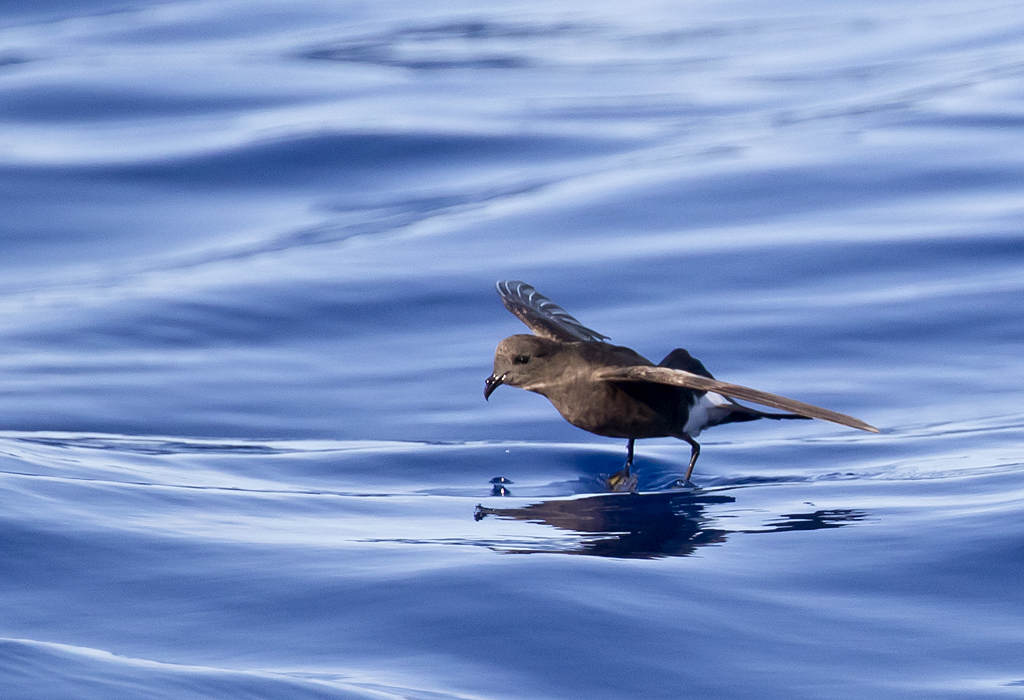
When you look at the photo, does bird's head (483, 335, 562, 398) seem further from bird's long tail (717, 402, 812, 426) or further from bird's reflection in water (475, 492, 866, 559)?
bird's long tail (717, 402, 812, 426)

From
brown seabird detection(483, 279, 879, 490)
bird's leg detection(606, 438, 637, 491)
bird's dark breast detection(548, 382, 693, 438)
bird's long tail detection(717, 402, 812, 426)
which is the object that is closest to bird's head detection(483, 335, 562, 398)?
brown seabird detection(483, 279, 879, 490)

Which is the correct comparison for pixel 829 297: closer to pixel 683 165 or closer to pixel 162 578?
pixel 683 165

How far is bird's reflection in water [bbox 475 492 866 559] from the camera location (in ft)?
14.9

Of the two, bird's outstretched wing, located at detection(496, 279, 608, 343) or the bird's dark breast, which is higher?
bird's outstretched wing, located at detection(496, 279, 608, 343)

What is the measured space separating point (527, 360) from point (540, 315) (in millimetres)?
827

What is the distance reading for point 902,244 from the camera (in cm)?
915

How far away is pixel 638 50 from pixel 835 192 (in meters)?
5.73

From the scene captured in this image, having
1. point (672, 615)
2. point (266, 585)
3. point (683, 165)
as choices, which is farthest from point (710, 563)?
point (683, 165)

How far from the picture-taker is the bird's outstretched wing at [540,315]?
19.9ft

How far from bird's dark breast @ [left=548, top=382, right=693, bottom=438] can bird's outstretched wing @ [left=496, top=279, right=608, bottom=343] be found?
1.60ft

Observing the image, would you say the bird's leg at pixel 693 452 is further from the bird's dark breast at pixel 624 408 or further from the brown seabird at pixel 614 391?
the bird's dark breast at pixel 624 408

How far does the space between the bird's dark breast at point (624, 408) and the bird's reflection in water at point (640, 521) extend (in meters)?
0.26

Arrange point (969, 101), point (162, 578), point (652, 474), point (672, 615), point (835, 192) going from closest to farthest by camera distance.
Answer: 1. point (672, 615)
2. point (162, 578)
3. point (652, 474)
4. point (835, 192)
5. point (969, 101)

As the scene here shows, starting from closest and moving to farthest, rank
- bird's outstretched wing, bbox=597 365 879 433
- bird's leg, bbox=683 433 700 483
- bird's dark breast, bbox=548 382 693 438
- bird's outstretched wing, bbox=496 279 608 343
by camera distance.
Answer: bird's outstretched wing, bbox=597 365 879 433 < bird's dark breast, bbox=548 382 693 438 < bird's leg, bbox=683 433 700 483 < bird's outstretched wing, bbox=496 279 608 343
